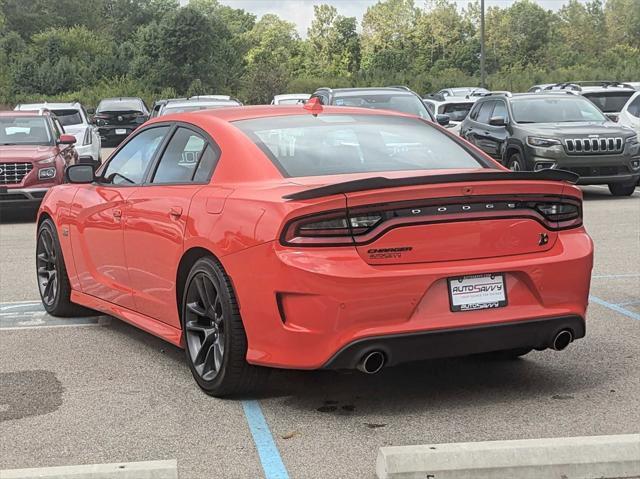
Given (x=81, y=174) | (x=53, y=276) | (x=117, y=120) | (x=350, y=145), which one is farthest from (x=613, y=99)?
(x=350, y=145)

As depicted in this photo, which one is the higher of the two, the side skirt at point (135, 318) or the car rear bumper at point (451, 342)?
the car rear bumper at point (451, 342)

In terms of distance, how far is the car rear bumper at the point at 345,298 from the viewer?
4.93 m

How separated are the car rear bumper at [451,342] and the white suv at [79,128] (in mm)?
16516

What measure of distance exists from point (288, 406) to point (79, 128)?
2035 centimetres

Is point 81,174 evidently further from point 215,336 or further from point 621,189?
point 621,189

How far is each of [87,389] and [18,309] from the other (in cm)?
277

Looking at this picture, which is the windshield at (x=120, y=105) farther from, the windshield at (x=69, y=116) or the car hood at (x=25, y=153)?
the car hood at (x=25, y=153)

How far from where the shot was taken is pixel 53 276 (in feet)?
26.7

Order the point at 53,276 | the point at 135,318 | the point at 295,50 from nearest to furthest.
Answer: the point at 135,318 < the point at 53,276 < the point at 295,50

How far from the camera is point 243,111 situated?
21.5 ft

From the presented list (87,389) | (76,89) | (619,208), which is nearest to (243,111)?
(87,389)

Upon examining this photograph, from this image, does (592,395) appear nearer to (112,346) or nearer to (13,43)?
(112,346)

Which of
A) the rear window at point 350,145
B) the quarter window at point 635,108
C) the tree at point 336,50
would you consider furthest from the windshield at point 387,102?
the tree at point 336,50

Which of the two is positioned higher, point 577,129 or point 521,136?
Answer: point 577,129
